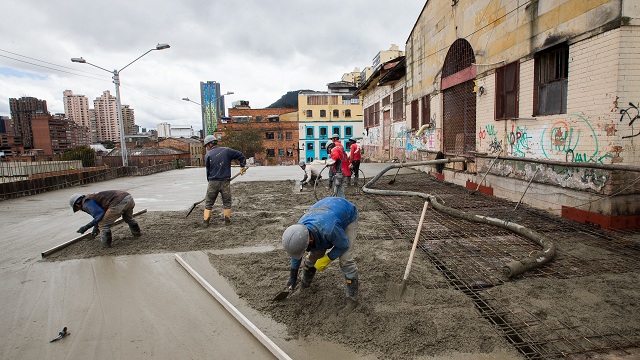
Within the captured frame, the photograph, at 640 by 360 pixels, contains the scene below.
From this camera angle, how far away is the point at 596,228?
5602 millimetres

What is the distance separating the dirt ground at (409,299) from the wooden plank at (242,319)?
24cm

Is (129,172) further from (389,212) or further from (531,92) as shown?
(531,92)

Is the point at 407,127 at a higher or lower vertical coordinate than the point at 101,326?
higher

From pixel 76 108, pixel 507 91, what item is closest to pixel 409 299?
pixel 507 91

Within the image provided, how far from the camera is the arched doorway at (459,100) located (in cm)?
1045

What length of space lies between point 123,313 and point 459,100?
10735 mm

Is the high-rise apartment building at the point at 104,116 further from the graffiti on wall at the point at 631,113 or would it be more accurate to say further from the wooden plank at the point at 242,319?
the graffiti on wall at the point at 631,113

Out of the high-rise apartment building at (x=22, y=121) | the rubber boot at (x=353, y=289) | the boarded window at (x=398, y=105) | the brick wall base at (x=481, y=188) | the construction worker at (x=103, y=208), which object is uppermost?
the high-rise apartment building at (x=22, y=121)

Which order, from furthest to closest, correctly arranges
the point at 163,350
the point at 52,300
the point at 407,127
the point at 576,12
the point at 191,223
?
the point at 407,127 < the point at 191,223 < the point at 576,12 < the point at 52,300 < the point at 163,350

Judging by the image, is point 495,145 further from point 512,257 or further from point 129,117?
point 129,117

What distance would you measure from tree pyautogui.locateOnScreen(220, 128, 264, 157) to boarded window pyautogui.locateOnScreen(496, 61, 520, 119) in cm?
4134

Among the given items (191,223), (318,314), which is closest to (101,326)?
(318,314)

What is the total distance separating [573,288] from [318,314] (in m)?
2.60

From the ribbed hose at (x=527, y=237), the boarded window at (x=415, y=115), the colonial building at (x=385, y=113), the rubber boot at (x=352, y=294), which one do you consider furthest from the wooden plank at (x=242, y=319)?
the colonial building at (x=385, y=113)
